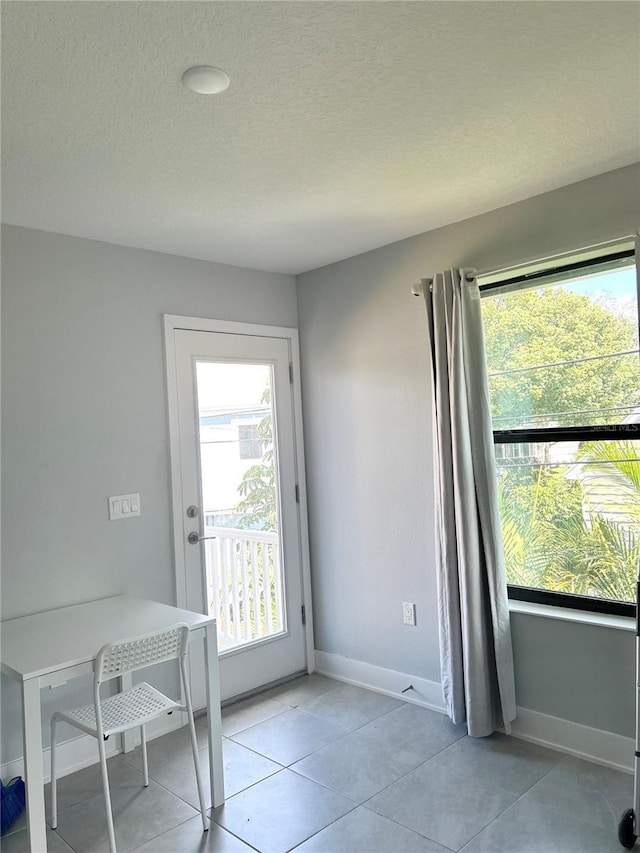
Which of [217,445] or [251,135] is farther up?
[251,135]

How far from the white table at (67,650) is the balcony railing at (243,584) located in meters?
0.56

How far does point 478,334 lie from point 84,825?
2603 mm

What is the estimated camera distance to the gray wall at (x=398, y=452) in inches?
103

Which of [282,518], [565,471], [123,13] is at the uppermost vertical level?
[123,13]

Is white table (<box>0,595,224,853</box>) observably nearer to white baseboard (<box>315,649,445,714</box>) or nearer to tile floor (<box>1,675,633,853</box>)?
tile floor (<box>1,675,633,853</box>)

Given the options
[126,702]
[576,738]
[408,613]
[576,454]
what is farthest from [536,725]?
[126,702]

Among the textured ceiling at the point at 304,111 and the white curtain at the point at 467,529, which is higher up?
the textured ceiling at the point at 304,111

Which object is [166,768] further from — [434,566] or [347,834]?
[434,566]

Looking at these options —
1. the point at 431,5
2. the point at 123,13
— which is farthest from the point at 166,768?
the point at 431,5

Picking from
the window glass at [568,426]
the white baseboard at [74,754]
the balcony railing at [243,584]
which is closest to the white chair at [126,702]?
the white baseboard at [74,754]

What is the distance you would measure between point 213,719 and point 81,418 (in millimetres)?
1482

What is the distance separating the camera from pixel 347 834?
86.8 inches

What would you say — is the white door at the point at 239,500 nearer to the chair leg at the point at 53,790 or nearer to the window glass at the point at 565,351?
the chair leg at the point at 53,790

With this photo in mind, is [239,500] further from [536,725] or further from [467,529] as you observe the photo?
[536,725]
